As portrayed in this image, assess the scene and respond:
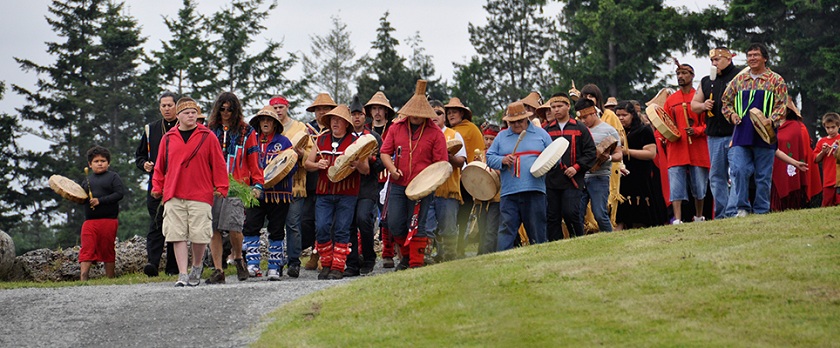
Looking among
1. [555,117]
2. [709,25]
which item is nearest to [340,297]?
[555,117]

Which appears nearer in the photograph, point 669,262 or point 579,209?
point 669,262

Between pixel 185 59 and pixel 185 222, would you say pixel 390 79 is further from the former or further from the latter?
pixel 185 222

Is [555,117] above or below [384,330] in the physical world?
above

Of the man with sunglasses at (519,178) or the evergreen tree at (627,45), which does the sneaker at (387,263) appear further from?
the evergreen tree at (627,45)

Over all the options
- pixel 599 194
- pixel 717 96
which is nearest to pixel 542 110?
pixel 599 194

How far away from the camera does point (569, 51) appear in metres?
57.0

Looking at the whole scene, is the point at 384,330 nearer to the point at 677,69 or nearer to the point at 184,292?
the point at 184,292

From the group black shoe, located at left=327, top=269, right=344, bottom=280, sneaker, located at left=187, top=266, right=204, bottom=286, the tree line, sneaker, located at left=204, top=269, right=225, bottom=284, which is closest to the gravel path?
sneaker, located at left=187, top=266, right=204, bottom=286

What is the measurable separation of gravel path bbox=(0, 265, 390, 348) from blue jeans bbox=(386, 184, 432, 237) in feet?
6.69

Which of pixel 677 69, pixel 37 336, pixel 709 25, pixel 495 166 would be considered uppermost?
pixel 709 25

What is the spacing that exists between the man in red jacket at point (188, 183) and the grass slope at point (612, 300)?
234 centimetres

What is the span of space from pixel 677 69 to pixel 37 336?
9.08 metres

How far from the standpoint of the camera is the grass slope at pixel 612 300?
8.32 metres

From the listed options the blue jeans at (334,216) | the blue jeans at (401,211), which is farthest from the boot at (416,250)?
the blue jeans at (334,216)
